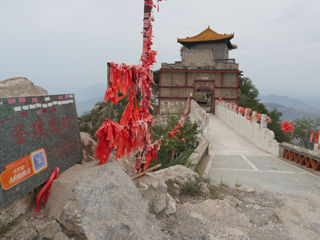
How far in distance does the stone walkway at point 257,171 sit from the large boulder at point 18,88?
4613 millimetres

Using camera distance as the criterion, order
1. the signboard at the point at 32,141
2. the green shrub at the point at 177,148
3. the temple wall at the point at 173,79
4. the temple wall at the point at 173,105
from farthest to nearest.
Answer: the temple wall at the point at 173,105 < the temple wall at the point at 173,79 < the green shrub at the point at 177,148 < the signboard at the point at 32,141

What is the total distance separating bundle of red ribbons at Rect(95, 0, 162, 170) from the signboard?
0.50 meters

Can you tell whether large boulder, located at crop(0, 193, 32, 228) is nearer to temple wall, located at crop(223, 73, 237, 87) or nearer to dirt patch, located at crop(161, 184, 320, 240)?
dirt patch, located at crop(161, 184, 320, 240)

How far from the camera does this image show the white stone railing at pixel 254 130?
929cm

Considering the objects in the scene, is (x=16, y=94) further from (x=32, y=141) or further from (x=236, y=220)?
(x=236, y=220)

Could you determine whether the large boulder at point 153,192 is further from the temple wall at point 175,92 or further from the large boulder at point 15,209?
the temple wall at point 175,92

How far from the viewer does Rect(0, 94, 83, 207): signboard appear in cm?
193

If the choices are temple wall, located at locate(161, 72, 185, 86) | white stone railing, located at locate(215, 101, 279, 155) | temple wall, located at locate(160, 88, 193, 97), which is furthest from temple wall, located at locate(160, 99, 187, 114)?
white stone railing, located at locate(215, 101, 279, 155)

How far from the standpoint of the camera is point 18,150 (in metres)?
2.05

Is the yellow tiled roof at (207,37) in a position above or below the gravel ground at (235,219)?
above

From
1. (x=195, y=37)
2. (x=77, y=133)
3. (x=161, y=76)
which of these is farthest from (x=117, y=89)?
(x=195, y=37)

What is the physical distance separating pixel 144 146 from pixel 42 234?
2077 millimetres

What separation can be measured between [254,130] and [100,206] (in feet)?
34.3

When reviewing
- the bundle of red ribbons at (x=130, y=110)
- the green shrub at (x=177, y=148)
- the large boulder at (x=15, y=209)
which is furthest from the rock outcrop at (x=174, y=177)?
the large boulder at (x=15, y=209)
